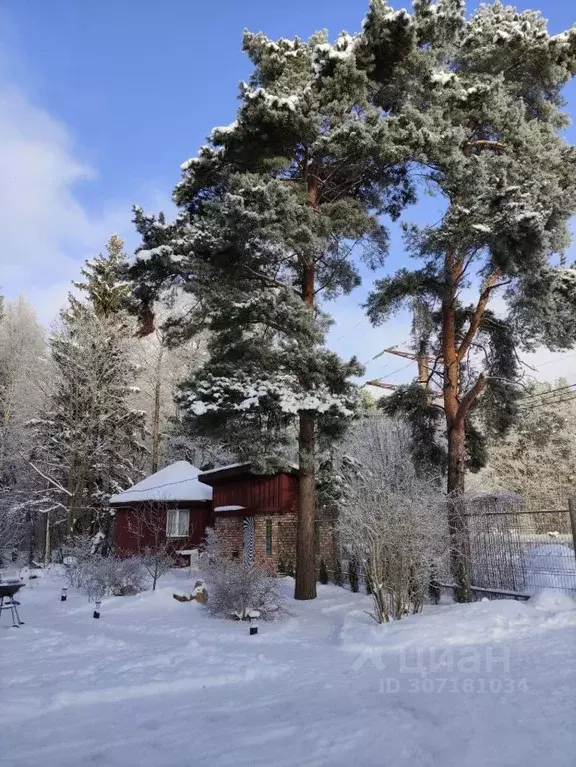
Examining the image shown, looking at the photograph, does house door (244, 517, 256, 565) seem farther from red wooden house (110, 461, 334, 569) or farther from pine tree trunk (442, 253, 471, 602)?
pine tree trunk (442, 253, 471, 602)

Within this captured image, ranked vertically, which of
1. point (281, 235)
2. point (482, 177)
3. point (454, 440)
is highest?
point (482, 177)

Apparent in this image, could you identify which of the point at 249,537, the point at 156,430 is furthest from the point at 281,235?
the point at 156,430

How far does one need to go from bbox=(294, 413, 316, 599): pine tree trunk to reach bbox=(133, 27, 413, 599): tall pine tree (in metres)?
0.03

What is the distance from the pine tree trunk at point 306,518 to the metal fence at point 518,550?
4.01 meters

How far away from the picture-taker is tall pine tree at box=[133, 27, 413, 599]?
1163 centimetres

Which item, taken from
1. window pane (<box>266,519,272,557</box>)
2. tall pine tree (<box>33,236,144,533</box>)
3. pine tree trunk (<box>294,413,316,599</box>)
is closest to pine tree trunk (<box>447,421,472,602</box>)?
pine tree trunk (<box>294,413,316,599</box>)

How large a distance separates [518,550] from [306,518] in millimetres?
5238

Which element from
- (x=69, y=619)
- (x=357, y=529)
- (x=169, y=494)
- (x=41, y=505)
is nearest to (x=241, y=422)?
(x=357, y=529)

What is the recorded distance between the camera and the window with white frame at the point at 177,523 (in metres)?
23.6

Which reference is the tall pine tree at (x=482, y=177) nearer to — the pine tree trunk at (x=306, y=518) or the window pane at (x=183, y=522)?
the pine tree trunk at (x=306, y=518)

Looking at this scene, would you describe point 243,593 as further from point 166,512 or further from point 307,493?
point 166,512

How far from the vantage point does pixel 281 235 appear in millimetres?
11609

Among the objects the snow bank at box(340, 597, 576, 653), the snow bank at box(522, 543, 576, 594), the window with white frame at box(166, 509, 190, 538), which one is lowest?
the snow bank at box(340, 597, 576, 653)

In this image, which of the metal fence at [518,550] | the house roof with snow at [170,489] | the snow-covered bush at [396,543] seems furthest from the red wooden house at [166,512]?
the metal fence at [518,550]
